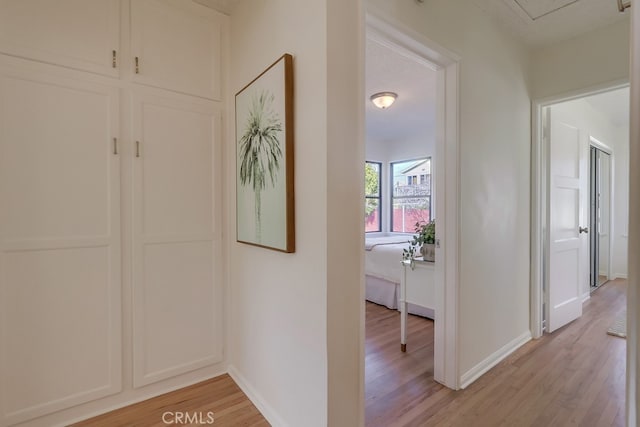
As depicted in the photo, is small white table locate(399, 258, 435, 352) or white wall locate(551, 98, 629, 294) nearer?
small white table locate(399, 258, 435, 352)

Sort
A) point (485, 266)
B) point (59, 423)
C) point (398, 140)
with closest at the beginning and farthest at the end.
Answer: point (59, 423) < point (485, 266) < point (398, 140)

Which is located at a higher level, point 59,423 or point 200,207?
point 200,207

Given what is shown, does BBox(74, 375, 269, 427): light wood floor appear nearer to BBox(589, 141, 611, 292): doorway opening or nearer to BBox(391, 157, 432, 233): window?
BBox(391, 157, 432, 233): window

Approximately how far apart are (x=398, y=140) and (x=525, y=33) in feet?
12.5

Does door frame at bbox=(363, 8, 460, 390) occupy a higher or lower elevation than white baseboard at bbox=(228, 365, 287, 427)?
higher

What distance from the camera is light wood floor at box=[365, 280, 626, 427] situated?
1761 millimetres

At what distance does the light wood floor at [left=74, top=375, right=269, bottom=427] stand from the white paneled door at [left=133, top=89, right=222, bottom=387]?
0.14 m

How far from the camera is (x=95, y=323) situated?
1730mm

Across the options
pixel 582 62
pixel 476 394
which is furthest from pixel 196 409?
pixel 582 62

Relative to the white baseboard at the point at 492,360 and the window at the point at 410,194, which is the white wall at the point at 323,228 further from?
the window at the point at 410,194

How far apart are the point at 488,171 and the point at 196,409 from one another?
8.24 ft

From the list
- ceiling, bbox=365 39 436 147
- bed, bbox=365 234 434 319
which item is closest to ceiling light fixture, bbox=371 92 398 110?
ceiling, bbox=365 39 436 147

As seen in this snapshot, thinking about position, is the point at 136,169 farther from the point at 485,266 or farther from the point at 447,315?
the point at 485,266

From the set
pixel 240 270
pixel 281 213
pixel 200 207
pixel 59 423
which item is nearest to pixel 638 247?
pixel 281 213
